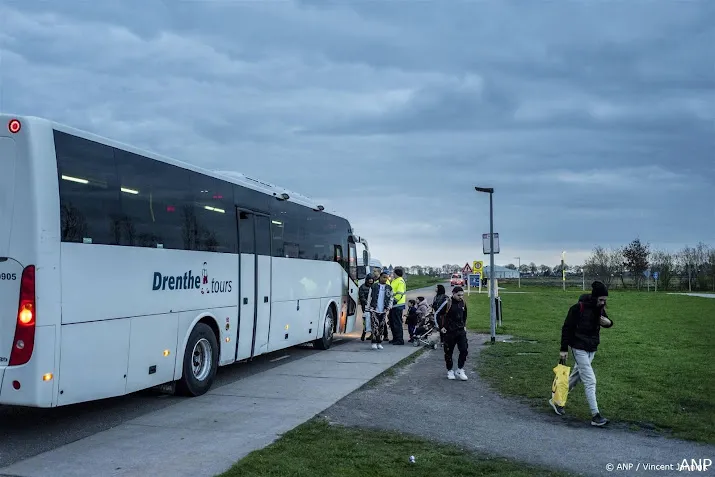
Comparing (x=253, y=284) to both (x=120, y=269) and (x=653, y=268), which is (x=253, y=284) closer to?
(x=120, y=269)

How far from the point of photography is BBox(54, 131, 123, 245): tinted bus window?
7.32 m

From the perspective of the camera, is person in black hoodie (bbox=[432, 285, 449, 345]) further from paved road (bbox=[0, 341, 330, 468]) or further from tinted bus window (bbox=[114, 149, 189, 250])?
tinted bus window (bbox=[114, 149, 189, 250])

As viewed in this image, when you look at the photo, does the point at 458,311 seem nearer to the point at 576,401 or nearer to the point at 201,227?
the point at 576,401

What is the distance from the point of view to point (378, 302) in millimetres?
16047

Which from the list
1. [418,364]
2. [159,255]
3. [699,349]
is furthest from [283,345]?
[699,349]

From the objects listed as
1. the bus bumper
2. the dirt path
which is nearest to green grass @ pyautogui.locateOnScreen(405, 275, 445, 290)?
the dirt path

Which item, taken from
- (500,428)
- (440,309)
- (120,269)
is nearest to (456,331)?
(440,309)

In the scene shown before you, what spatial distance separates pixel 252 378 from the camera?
1191cm

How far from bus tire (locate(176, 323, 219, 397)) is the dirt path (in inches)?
87.4

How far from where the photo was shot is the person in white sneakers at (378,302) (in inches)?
632

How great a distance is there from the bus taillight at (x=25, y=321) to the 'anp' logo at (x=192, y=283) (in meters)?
2.11

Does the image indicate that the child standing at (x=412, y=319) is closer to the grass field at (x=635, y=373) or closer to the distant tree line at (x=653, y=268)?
the grass field at (x=635, y=373)

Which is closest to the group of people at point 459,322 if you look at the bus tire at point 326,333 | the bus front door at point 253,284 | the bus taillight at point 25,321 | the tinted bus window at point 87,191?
the bus tire at point 326,333

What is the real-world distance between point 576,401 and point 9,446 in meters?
7.51
